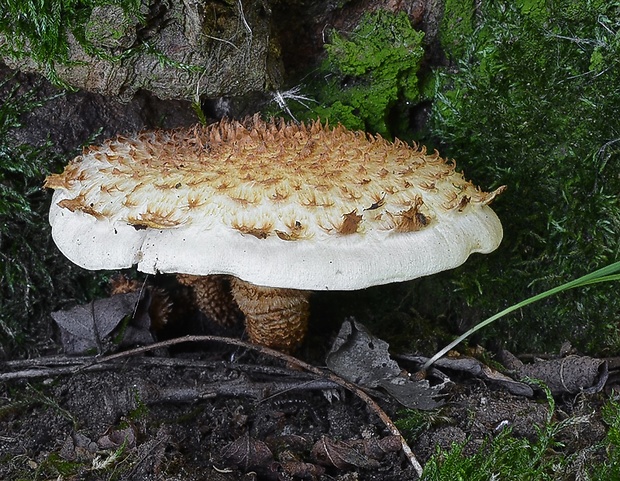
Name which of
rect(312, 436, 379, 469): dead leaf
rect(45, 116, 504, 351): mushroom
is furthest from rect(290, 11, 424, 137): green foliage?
rect(312, 436, 379, 469): dead leaf

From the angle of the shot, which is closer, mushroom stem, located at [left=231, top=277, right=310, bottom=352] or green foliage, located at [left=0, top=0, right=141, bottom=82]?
green foliage, located at [left=0, top=0, right=141, bottom=82]

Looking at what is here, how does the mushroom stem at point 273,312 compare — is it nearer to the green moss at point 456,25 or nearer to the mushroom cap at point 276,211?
the mushroom cap at point 276,211

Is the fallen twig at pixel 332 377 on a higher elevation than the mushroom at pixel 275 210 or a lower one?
lower

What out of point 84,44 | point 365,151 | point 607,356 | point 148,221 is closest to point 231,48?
point 84,44

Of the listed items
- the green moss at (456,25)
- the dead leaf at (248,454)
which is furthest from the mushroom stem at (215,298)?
the green moss at (456,25)

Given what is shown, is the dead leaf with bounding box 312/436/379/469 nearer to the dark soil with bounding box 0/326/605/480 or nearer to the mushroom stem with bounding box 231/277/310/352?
the dark soil with bounding box 0/326/605/480

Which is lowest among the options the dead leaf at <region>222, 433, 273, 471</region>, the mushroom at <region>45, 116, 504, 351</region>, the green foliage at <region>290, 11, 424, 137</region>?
the dead leaf at <region>222, 433, 273, 471</region>

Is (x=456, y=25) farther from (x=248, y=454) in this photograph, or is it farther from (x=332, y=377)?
(x=248, y=454)
